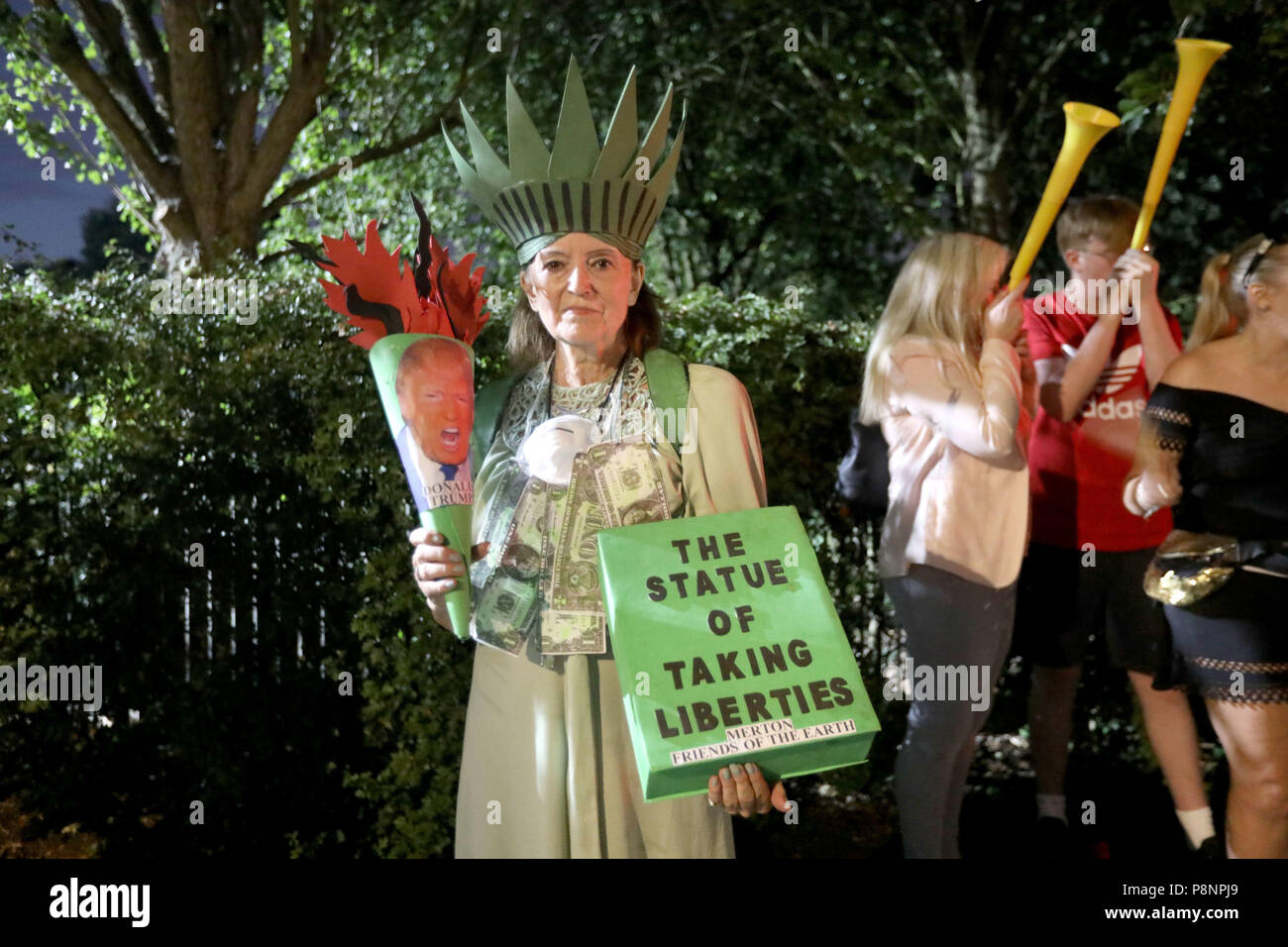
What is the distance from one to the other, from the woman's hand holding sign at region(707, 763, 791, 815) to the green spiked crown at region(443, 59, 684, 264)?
1.10m

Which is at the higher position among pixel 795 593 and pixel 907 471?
pixel 907 471

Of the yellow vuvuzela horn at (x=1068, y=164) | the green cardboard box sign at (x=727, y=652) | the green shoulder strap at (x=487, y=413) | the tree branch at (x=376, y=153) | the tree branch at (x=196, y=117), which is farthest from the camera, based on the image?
the tree branch at (x=376, y=153)

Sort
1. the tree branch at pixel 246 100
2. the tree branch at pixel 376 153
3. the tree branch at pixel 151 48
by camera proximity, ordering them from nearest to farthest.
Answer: the tree branch at pixel 151 48
the tree branch at pixel 246 100
the tree branch at pixel 376 153

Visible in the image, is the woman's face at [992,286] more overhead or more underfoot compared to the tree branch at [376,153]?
more underfoot

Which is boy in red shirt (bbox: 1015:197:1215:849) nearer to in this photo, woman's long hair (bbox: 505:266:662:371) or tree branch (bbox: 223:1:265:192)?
woman's long hair (bbox: 505:266:662:371)

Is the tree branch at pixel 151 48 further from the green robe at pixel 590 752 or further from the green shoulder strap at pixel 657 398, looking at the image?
the green robe at pixel 590 752

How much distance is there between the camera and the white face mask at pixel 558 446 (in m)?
2.56

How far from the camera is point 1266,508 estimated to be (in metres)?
3.37

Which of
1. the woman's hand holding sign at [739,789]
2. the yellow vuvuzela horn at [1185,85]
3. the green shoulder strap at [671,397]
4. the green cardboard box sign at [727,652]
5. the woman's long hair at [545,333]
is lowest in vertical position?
the woman's hand holding sign at [739,789]

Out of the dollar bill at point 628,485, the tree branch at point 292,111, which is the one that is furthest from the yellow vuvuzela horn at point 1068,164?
the tree branch at point 292,111

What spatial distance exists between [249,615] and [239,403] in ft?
2.32

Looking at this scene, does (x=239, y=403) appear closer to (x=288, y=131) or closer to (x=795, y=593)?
(x=795, y=593)

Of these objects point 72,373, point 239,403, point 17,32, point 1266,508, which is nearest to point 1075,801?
point 1266,508

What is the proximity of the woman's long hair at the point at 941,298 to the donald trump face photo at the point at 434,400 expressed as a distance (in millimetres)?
1586
